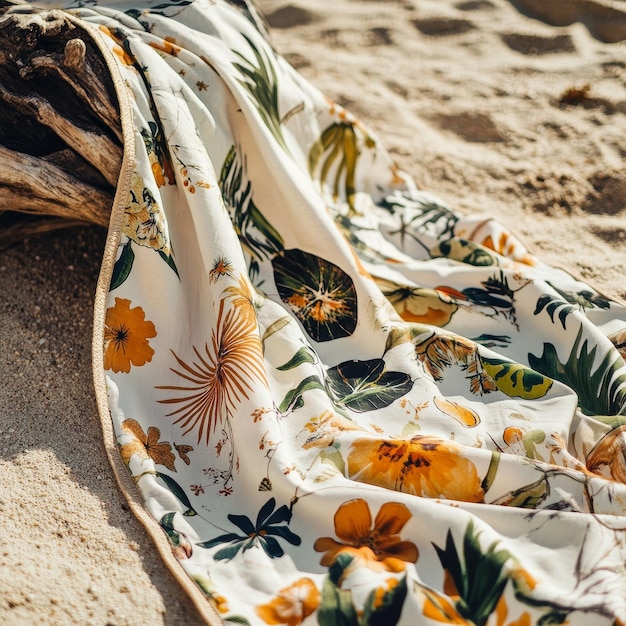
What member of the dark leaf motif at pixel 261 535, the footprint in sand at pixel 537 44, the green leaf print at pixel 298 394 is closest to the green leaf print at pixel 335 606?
the dark leaf motif at pixel 261 535

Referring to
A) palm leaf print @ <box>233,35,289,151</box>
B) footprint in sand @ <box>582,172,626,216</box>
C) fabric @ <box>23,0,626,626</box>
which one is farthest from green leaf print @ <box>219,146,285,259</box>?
footprint in sand @ <box>582,172,626,216</box>

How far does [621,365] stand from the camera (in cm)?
138

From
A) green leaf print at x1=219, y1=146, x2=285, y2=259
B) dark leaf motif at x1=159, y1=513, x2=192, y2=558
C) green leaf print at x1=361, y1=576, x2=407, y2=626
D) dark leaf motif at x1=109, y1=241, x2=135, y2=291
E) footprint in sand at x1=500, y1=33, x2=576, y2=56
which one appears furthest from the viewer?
footprint in sand at x1=500, y1=33, x2=576, y2=56

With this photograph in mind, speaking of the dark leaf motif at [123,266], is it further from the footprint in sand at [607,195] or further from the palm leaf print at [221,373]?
the footprint in sand at [607,195]

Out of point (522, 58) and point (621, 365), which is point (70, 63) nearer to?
point (621, 365)

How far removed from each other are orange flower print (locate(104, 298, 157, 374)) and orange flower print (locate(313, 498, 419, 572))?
50 cm

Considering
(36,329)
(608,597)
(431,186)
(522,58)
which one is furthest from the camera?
(522,58)

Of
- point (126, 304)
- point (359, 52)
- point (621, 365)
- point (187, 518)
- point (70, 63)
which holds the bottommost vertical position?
point (187, 518)

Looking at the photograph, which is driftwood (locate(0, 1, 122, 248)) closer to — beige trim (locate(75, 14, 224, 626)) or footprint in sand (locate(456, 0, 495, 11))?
beige trim (locate(75, 14, 224, 626))

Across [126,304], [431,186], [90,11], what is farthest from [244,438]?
[431,186]

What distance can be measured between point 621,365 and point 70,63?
132 cm

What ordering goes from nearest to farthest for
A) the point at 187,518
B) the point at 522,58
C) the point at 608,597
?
the point at 608,597, the point at 187,518, the point at 522,58

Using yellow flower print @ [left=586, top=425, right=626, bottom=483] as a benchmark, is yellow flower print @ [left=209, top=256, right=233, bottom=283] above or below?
above

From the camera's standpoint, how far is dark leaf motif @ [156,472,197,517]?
1151 mm
